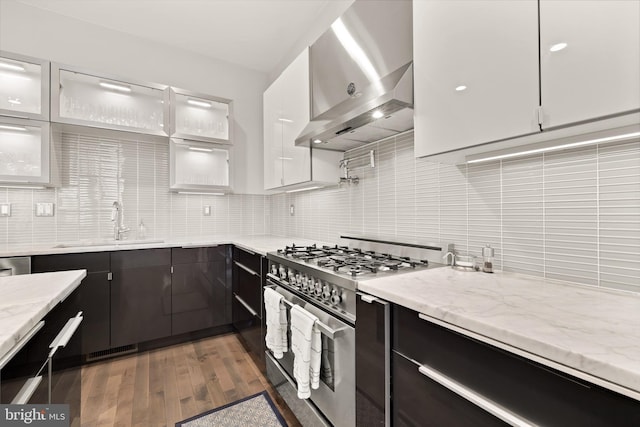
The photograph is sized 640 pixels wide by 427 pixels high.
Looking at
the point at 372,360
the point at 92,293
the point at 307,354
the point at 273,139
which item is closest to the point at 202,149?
the point at 273,139

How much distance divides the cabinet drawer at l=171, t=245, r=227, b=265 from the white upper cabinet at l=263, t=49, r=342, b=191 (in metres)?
0.81

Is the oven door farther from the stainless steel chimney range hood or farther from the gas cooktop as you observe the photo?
the stainless steel chimney range hood

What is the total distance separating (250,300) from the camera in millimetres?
2119

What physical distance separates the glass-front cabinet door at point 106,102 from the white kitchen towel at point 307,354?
219cm

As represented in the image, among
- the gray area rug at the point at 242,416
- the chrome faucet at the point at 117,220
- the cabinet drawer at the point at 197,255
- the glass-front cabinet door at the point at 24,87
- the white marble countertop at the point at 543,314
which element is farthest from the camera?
the chrome faucet at the point at 117,220

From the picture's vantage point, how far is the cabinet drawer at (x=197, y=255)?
91.9 inches

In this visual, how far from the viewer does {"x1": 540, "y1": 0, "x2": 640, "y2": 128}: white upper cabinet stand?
63 centimetres

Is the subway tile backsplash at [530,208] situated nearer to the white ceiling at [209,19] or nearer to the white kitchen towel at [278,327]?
the white kitchen towel at [278,327]

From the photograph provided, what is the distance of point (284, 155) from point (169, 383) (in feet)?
6.17

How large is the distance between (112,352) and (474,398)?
268cm

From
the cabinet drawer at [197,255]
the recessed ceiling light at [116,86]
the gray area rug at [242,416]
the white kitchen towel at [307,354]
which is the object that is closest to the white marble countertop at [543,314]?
the white kitchen towel at [307,354]

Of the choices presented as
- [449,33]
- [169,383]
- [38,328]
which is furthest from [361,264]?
[169,383]

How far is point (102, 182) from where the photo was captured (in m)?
2.53

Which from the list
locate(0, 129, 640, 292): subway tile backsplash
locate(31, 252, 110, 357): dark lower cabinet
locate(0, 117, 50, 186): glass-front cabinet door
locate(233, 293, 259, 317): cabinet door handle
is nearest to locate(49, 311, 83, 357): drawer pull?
locate(233, 293, 259, 317): cabinet door handle
